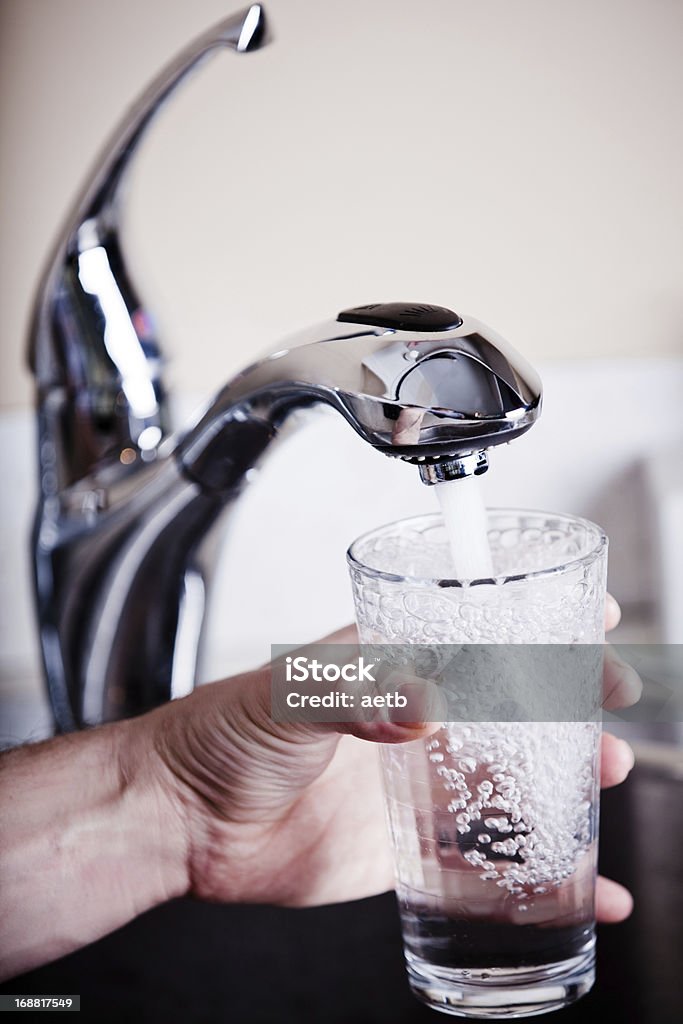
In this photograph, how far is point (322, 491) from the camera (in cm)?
76

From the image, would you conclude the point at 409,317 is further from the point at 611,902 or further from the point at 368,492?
the point at 368,492

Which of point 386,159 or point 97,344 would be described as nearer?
point 97,344

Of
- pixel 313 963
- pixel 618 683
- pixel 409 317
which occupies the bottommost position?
pixel 313 963

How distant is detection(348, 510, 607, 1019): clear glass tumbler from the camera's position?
31 centimetres

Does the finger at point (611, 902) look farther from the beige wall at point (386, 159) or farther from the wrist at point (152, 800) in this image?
the beige wall at point (386, 159)

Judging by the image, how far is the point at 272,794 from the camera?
468 millimetres

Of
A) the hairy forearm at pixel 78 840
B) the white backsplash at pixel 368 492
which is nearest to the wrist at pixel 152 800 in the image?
the hairy forearm at pixel 78 840

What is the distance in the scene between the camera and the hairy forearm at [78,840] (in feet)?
1.49

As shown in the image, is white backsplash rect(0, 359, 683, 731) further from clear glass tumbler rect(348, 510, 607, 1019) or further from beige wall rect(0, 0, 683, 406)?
clear glass tumbler rect(348, 510, 607, 1019)

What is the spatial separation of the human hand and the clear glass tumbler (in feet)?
0.15

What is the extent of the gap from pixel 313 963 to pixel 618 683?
18 cm

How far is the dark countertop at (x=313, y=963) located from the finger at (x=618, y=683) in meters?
0.11

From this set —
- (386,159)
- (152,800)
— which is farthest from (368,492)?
(152,800)

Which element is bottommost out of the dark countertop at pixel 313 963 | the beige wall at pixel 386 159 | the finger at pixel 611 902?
the dark countertop at pixel 313 963
